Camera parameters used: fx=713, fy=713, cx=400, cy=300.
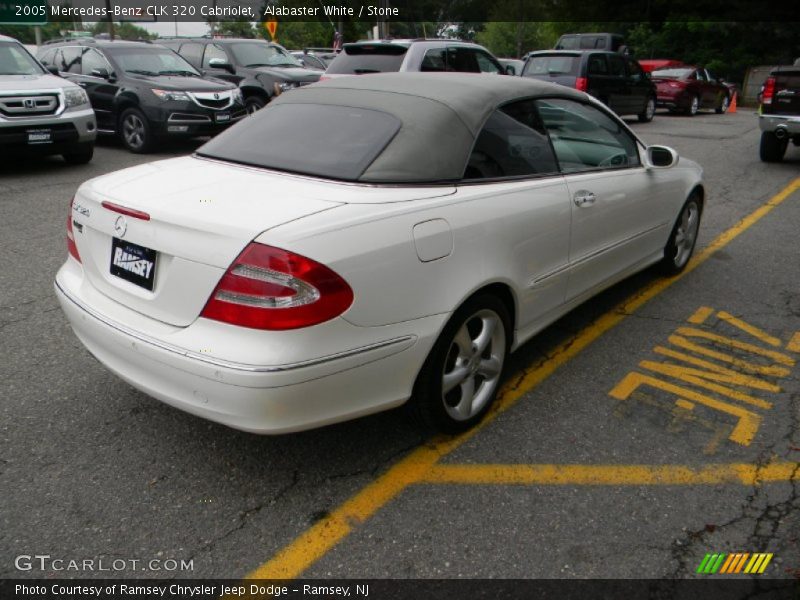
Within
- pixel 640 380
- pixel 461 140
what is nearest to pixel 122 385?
pixel 461 140

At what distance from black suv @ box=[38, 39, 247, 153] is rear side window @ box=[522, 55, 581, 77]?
7484mm

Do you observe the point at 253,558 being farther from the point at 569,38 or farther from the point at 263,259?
the point at 569,38

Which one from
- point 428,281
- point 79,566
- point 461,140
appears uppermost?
point 461,140

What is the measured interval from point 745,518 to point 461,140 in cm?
195

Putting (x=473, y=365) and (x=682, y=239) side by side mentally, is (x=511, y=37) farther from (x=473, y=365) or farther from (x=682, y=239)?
(x=473, y=365)

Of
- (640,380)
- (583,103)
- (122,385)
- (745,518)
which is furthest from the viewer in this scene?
(583,103)

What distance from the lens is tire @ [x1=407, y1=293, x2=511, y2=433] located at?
118 inches

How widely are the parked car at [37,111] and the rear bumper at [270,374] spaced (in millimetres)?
6906

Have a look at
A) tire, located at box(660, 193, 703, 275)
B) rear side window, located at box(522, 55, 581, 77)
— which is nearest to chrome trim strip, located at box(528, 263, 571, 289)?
tire, located at box(660, 193, 703, 275)

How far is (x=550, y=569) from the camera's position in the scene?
2.48 metres

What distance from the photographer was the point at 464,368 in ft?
10.4

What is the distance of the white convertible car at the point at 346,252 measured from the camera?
2.48 m

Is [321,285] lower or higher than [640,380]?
higher

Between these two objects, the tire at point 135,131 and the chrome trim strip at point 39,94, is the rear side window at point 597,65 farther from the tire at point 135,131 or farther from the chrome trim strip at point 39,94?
the chrome trim strip at point 39,94
